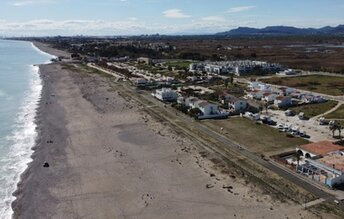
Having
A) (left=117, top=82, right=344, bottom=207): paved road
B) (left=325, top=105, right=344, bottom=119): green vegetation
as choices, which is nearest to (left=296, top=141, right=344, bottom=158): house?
(left=117, top=82, right=344, bottom=207): paved road

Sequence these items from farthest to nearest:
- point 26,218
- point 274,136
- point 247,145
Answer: point 274,136 < point 247,145 < point 26,218

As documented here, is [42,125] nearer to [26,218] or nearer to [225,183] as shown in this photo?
[26,218]

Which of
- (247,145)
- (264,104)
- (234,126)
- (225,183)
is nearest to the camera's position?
(225,183)

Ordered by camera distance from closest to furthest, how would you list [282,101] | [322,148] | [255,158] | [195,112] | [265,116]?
[322,148] < [255,158] < [265,116] < [195,112] < [282,101]

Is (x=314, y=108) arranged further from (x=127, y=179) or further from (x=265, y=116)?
(x=127, y=179)

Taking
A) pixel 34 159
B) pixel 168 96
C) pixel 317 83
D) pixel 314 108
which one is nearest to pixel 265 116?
pixel 314 108

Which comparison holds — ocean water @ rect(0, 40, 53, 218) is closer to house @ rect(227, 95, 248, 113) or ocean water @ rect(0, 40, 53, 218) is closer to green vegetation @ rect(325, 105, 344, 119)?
house @ rect(227, 95, 248, 113)

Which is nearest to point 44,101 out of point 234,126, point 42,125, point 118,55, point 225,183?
point 42,125
